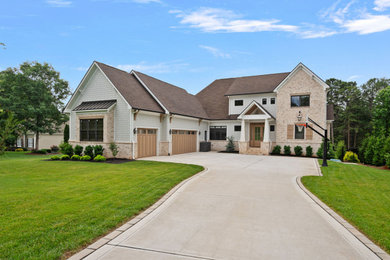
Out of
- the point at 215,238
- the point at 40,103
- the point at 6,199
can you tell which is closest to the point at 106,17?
the point at 6,199

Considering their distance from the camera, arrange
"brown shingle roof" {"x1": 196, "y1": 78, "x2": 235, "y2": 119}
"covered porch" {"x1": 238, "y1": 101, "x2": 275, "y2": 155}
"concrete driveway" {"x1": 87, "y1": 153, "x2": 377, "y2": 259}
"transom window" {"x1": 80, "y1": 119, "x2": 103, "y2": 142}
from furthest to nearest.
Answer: "brown shingle roof" {"x1": 196, "y1": 78, "x2": 235, "y2": 119}, "covered porch" {"x1": 238, "y1": 101, "x2": 275, "y2": 155}, "transom window" {"x1": 80, "y1": 119, "x2": 103, "y2": 142}, "concrete driveway" {"x1": 87, "y1": 153, "x2": 377, "y2": 259}

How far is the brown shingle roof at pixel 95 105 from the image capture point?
703 inches

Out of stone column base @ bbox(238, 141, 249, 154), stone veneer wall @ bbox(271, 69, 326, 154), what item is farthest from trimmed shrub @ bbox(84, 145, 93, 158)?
stone veneer wall @ bbox(271, 69, 326, 154)

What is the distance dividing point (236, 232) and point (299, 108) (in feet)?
70.3

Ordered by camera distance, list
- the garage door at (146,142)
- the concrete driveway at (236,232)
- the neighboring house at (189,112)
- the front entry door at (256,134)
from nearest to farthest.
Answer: the concrete driveway at (236,232), the neighboring house at (189,112), the garage door at (146,142), the front entry door at (256,134)

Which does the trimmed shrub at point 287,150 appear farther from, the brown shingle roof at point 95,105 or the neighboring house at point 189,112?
the brown shingle roof at point 95,105

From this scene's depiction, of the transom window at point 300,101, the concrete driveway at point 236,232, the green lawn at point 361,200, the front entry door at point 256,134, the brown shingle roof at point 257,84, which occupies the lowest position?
the concrete driveway at point 236,232

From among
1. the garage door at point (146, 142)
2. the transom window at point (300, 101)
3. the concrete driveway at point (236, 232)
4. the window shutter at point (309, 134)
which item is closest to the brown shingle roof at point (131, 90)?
the garage door at point (146, 142)

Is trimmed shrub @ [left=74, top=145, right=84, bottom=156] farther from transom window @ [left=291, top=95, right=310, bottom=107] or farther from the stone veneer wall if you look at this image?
transom window @ [left=291, top=95, right=310, bottom=107]

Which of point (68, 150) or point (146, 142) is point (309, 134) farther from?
point (68, 150)

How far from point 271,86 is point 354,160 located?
10.9m

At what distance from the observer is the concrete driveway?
384 cm

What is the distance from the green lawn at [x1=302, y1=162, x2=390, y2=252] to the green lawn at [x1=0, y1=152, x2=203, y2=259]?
502 cm


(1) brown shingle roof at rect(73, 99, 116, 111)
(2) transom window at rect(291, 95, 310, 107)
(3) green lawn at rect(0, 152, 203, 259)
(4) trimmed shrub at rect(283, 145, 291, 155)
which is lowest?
(3) green lawn at rect(0, 152, 203, 259)
